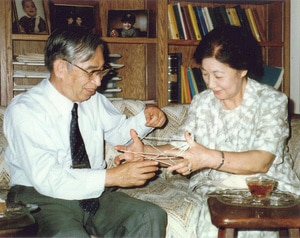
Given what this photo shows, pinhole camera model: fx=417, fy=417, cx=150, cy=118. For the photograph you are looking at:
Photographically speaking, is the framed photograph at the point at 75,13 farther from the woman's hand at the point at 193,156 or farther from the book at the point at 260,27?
the woman's hand at the point at 193,156

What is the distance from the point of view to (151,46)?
2.95 metres

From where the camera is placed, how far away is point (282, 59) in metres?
3.14

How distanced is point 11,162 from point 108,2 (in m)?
1.73

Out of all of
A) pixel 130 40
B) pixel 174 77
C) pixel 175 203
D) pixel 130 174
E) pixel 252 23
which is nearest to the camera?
pixel 130 174

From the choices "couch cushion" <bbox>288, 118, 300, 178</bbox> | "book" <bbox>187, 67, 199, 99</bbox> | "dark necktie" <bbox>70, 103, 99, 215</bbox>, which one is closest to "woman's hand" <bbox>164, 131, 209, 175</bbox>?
"dark necktie" <bbox>70, 103, 99, 215</bbox>

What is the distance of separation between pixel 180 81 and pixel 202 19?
49 centimetres

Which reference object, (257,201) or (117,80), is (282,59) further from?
(257,201)

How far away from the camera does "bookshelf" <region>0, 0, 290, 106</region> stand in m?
2.65

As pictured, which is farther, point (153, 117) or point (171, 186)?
point (171, 186)

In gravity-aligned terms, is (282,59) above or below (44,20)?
below

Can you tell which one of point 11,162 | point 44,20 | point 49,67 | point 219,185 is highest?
point 44,20

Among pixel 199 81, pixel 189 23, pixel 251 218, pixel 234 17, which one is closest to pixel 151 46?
pixel 189 23

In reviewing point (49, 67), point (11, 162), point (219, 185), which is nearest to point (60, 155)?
point (11, 162)

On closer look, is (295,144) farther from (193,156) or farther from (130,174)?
(130,174)
